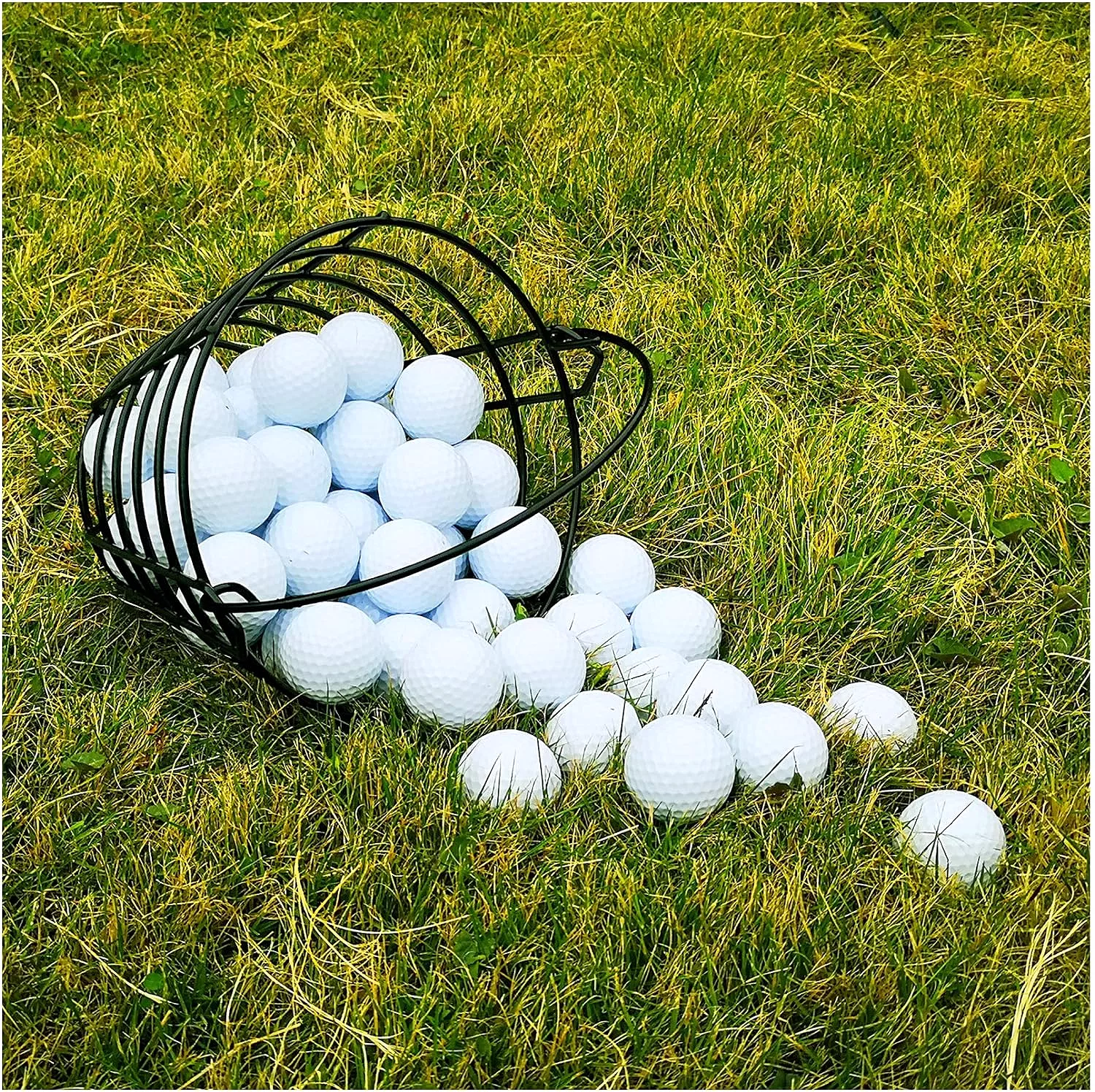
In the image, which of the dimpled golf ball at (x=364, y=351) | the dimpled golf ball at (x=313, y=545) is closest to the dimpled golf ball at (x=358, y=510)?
the dimpled golf ball at (x=313, y=545)

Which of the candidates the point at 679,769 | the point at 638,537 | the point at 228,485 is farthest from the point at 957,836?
the point at 228,485

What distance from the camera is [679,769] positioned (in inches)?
70.9

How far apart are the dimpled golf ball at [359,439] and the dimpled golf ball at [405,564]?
0.17 m

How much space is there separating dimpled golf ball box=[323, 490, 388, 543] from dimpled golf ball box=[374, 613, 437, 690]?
0.20 m

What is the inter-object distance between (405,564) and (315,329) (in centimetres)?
101

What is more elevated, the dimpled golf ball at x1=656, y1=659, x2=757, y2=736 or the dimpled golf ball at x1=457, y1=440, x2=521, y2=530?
the dimpled golf ball at x1=457, y1=440, x2=521, y2=530

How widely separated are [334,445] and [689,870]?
1049 mm

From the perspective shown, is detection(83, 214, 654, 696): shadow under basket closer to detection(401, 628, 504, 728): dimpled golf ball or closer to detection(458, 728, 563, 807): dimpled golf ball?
detection(401, 628, 504, 728): dimpled golf ball

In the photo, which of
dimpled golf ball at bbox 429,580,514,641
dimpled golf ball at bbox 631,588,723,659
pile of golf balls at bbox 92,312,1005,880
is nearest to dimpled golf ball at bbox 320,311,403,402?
pile of golf balls at bbox 92,312,1005,880

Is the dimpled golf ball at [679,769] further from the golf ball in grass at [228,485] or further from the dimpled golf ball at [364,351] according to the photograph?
the dimpled golf ball at [364,351]

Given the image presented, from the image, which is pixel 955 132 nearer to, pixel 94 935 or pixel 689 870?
pixel 689 870

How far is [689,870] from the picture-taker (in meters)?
1.72

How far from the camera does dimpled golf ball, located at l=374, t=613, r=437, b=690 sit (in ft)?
6.59

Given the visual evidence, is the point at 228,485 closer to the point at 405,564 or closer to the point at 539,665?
the point at 405,564
